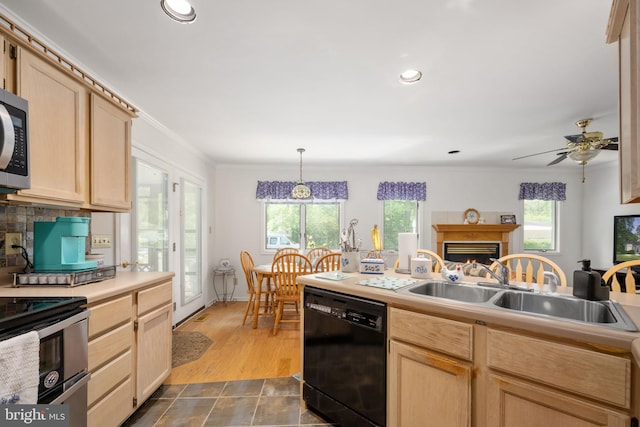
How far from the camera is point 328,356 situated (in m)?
1.79

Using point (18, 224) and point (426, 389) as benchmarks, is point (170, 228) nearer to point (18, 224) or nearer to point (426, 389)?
point (18, 224)

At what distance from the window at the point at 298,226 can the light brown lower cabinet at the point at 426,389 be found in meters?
3.77

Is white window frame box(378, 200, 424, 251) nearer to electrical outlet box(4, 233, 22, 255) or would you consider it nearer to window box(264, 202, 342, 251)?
window box(264, 202, 342, 251)

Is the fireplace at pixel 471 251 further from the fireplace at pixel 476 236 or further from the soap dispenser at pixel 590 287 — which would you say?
the soap dispenser at pixel 590 287

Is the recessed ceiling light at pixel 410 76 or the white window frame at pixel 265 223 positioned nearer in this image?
the recessed ceiling light at pixel 410 76

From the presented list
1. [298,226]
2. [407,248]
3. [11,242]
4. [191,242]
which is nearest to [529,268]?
[407,248]

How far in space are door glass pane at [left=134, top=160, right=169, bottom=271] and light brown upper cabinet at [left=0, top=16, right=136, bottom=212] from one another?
801mm

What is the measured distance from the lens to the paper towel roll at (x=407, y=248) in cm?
214

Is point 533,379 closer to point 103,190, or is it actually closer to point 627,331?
point 627,331

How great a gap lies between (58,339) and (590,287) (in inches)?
94.4

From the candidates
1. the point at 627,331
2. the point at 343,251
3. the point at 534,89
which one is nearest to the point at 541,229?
the point at 534,89

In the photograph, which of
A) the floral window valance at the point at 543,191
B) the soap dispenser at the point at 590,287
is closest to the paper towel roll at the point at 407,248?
the soap dispenser at the point at 590,287

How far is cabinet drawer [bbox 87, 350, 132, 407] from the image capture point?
1.43 m

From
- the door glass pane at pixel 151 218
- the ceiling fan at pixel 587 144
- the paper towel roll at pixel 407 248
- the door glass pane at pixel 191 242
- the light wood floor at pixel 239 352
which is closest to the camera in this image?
the paper towel roll at pixel 407 248
